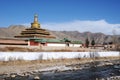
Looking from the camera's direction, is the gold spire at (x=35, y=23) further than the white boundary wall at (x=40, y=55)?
Yes

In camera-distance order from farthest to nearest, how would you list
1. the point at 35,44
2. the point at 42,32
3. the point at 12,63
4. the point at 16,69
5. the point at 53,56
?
1. the point at 42,32
2. the point at 35,44
3. the point at 53,56
4. the point at 12,63
5. the point at 16,69

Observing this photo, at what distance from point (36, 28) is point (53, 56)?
18962 mm

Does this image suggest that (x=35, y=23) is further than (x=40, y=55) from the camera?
Yes

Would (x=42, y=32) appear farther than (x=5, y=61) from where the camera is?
Yes

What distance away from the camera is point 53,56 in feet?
130

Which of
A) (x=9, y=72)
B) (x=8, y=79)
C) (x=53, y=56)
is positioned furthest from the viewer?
(x=53, y=56)

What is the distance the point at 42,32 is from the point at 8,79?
3421cm

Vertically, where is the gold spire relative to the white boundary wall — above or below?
above

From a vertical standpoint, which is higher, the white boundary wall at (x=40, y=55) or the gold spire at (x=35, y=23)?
the gold spire at (x=35, y=23)

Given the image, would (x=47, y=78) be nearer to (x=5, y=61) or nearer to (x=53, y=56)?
(x=5, y=61)

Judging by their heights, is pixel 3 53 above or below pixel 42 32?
below

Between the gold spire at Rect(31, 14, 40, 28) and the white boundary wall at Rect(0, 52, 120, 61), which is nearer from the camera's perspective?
the white boundary wall at Rect(0, 52, 120, 61)

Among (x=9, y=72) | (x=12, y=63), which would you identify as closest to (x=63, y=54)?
(x=12, y=63)

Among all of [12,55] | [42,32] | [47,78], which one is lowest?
[47,78]
